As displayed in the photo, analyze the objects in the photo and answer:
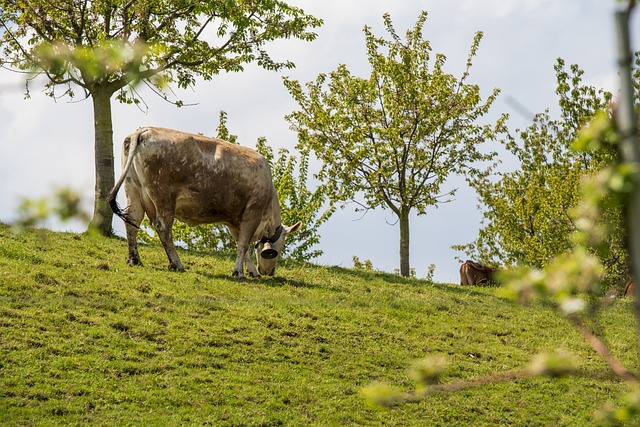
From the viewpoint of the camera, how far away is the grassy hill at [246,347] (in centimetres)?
1279

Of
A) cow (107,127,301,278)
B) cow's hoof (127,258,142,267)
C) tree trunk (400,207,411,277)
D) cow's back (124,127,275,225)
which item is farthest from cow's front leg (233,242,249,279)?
tree trunk (400,207,411,277)

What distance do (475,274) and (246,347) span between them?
13.9 meters

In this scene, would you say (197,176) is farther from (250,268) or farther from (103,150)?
(103,150)

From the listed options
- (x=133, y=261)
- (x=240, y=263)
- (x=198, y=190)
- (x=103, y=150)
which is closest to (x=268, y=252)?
(x=240, y=263)

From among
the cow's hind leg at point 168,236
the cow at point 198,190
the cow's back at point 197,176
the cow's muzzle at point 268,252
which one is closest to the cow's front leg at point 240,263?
the cow at point 198,190

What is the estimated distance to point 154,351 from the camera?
14555mm

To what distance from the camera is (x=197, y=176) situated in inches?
803

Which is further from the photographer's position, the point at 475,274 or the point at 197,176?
the point at 475,274

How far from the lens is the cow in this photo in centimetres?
2028

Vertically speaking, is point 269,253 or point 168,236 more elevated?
point 168,236

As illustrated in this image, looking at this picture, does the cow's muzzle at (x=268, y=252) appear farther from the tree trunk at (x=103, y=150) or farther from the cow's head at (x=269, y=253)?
the tree trunk at (x=103, y=150)

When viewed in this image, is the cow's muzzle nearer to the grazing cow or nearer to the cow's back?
the cow's back

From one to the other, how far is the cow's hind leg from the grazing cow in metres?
10.2

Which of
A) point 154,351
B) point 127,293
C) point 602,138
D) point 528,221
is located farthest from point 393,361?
point 528,221
